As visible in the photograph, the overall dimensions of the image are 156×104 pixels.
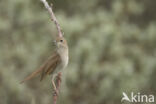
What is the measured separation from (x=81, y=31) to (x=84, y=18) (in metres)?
1.04

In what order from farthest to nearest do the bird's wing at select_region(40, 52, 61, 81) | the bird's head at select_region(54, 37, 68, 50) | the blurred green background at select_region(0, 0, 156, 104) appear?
the blurred green background at select_region(0, 0, 156, 104)
the bird's wing at select_region(40, 52, 61, 81)
the bird's head at select_region(54, 37, 68, 50)

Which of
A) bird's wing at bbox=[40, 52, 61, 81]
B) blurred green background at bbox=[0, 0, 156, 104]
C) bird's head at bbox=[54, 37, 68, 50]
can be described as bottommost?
blurred green background at bbox=[0, 0, 156, 104]

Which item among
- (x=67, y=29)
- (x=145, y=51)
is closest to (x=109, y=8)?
(x=145, y=51)

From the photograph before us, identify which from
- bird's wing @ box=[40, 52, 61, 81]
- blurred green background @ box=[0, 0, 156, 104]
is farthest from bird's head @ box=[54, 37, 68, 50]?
blurred green background @ box=[0, 0, 156, 104]

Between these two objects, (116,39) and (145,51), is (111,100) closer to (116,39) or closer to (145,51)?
(116,39)

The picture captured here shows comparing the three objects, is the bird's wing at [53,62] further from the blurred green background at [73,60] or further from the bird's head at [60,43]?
the blurred green background at [73,60]

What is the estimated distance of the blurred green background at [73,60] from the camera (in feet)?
22.4

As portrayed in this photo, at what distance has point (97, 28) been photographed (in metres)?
7.98

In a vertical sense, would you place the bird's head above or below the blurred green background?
above

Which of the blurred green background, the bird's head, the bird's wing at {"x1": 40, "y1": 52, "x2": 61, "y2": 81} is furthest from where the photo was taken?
the blurred green background

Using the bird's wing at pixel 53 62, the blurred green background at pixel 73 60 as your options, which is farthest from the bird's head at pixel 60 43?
the blurred green background at pixel 73 60

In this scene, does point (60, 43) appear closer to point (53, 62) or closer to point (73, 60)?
point (53, 62)

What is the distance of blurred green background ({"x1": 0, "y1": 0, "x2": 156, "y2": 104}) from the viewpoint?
22.4 feet

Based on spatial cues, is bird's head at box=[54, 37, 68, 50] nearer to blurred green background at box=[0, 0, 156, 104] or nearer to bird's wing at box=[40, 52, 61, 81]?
bird's wing at box=[40, 52, 61, 81]
